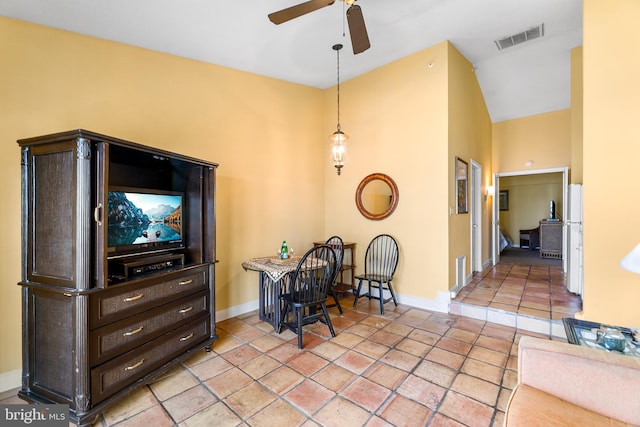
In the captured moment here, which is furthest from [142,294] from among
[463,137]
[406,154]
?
[463,137]

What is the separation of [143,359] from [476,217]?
5.23 m

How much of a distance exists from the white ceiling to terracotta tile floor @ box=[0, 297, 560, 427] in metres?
3.08

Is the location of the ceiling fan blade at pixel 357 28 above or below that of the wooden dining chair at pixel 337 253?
above

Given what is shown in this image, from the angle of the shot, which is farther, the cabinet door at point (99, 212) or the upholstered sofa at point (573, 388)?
the cabinet door at point (99, 212)

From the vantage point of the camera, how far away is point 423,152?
3742 millimetres

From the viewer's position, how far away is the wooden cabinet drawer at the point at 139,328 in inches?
71.0

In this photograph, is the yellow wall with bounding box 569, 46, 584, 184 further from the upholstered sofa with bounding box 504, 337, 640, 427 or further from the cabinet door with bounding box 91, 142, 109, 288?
the cabinet door with bounding box 91, 142, 109, 288

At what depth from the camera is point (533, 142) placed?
5.62 m

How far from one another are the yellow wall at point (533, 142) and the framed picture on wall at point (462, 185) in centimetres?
236

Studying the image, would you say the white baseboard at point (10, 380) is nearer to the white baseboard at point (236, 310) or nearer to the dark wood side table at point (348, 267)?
the white baseboard at point (236, 310)

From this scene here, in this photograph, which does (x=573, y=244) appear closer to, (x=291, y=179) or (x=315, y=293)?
(x=315, y=293)

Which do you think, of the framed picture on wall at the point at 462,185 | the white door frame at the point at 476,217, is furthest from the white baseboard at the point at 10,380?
the white door frame at the point at 476,217

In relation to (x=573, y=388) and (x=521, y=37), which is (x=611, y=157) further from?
(x=573, y=388)

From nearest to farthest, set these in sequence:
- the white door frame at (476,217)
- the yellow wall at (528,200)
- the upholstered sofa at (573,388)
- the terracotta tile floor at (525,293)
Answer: the upholstered sofa at (573,388) → the terracotta tile floor at (525,293) → the white door frame at (476,217) → the yellow wall at (528,200)
